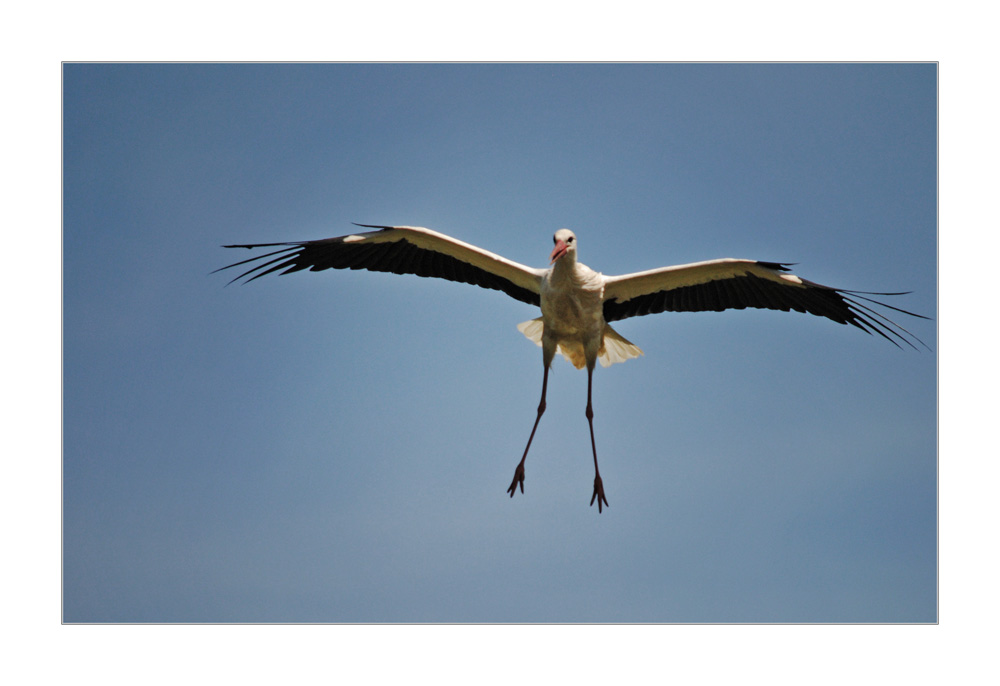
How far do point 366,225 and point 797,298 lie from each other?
342 cm

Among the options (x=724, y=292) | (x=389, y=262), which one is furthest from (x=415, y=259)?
(x=724, y=292)

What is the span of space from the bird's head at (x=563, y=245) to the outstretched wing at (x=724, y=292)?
555mm

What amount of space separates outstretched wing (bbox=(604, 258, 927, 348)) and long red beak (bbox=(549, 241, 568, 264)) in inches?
28.2

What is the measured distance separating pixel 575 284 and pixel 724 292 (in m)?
1.23

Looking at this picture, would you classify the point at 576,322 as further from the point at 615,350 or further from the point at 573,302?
the point at 615,350

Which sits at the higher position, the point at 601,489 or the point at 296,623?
the point at 601,489

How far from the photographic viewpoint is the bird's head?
234 inches

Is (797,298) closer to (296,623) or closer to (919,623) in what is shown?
(919,623)

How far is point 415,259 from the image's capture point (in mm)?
6773

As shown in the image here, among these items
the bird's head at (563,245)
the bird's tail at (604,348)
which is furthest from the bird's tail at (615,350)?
the bird's head at (563,245)

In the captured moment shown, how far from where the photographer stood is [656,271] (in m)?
6.43

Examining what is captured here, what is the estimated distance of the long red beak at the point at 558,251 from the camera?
19.4 ft
